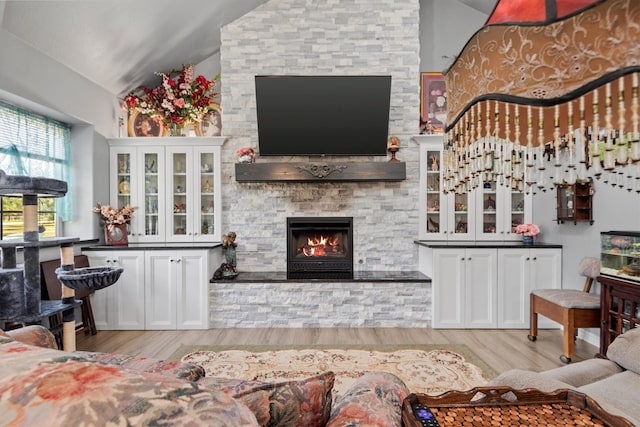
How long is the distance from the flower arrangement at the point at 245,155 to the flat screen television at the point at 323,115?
0.14 m

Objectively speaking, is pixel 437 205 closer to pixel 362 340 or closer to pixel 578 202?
pixel 578 202

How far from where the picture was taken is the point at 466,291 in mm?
3758

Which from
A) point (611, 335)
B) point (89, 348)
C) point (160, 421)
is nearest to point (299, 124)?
point (89, 348)

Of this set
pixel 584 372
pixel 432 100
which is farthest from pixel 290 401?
pixel 432 100

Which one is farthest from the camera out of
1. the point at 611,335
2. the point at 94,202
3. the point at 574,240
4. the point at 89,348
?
the point at 94,202

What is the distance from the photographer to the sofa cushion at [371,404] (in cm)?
95

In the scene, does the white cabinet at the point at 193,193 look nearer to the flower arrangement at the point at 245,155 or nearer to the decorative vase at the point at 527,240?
the flower arrangement at the point at 245,155

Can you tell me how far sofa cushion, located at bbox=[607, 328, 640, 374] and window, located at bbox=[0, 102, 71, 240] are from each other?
4.28 m

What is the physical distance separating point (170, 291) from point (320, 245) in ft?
5.86

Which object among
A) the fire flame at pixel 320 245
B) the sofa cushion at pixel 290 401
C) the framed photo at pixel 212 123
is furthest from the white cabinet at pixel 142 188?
the sofa cushion at pixel 290 401

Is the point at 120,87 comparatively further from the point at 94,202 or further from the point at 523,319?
the point at 523,319

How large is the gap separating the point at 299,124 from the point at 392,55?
144 centimetres

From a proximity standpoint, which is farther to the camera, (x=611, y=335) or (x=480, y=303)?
(x=480, y=303)

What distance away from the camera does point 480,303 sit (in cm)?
377
